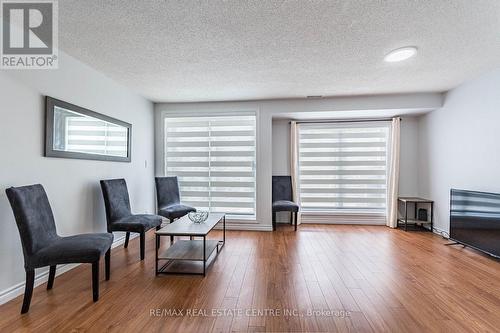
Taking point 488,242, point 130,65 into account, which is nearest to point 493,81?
point 488,242

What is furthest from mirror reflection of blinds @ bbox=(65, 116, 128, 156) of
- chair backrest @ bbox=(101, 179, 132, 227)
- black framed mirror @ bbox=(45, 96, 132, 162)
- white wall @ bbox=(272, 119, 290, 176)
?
white wall @ bbox=(272, 119, 290, 176)

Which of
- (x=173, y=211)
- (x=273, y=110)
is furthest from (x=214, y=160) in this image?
(x=273, y=110)

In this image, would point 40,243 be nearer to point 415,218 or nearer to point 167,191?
point 167,191

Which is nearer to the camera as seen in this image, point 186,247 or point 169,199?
point 186,247

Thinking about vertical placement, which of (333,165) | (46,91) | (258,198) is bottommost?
(258,198)

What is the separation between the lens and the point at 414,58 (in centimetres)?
279

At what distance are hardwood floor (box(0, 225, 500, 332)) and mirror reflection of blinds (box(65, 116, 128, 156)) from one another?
4.63 ft

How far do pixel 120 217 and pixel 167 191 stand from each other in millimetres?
1171

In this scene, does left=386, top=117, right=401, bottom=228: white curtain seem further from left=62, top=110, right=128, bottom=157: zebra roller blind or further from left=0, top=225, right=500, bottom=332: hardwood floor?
left=62, top=110, right=128, bottom=157: zebra roller blind

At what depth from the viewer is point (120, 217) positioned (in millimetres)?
3203

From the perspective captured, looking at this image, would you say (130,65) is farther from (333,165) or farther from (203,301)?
(333,165)

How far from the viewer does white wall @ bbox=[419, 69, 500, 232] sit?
315cm

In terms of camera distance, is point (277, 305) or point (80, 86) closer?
point (277, 305)

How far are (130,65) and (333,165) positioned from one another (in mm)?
3973
